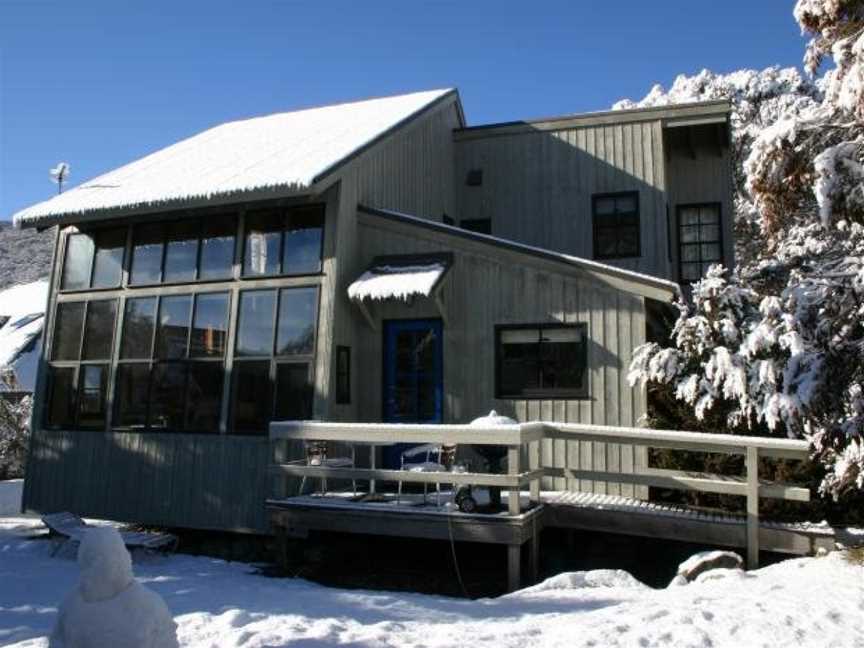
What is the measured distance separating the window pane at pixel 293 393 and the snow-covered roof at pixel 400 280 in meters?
1.27

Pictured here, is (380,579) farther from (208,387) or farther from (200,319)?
(200,319)

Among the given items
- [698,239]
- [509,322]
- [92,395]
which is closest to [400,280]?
[509,322]

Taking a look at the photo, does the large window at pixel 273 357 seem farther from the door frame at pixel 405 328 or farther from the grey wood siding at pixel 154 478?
the door frame at pixel 405 328

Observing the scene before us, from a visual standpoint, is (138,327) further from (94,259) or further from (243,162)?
(243,162)

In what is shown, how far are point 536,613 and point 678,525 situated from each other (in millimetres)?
2603

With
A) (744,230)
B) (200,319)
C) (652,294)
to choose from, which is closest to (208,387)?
(200,319)

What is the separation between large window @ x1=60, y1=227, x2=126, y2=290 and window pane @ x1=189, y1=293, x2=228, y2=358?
174cm

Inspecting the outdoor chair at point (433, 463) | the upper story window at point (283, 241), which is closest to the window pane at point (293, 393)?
the upper story window at point (283, 241)

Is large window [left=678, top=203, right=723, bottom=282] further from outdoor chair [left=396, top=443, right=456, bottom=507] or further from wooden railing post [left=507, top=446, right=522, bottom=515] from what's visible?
wooden railing post [left=507, top=446, right=522, bottom=515]

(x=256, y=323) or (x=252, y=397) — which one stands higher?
(x=256, y=323)

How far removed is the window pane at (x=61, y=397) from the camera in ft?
37.8

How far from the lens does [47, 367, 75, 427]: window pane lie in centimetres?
1151

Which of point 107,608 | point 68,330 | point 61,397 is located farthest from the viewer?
point 68,330

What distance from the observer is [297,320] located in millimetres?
10219
